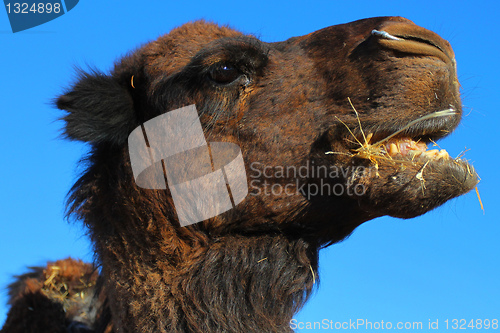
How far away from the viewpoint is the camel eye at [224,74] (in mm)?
3126

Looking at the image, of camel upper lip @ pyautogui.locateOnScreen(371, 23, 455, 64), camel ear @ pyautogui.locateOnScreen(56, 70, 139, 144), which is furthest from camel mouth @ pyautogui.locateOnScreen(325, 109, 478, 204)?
camel ear @ pyautogui.locateOnScreen(56, 70, 139, 144)

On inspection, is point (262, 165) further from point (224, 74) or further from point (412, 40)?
point (412, 40)

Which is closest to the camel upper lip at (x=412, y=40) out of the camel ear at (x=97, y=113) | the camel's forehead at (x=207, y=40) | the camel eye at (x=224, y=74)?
the camel's forehead at (x=207, y=40)

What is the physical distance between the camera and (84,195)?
11.0 ft

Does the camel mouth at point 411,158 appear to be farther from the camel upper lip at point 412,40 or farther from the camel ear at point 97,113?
the camel ear at point 97,113

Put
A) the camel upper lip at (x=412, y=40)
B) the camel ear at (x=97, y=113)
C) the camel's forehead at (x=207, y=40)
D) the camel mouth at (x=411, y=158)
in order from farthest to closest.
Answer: the camel ear at (x=97, y=113) < the camel's forehead at (x=207, y=40) < the camel upper lip at (x=412, y=40) < the camel mouth at (x=411, y=158)

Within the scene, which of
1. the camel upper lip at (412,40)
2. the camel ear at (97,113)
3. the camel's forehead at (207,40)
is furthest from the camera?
the camel ear at (97,113)

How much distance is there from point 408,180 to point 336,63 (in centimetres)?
83

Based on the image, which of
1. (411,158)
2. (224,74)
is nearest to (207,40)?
(224,74)

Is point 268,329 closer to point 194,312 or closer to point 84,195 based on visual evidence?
point 194,312

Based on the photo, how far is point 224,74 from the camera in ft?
10.3

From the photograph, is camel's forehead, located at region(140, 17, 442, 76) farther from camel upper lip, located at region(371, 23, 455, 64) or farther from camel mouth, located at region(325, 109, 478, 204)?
camel mouth, located at region(325, 109, 478, 204)

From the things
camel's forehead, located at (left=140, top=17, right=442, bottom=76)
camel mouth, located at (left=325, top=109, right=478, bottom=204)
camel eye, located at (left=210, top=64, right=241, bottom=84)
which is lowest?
camel mouth, located at (left=325, top=109, right=478, bottom=204)

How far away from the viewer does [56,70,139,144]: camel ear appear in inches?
127
